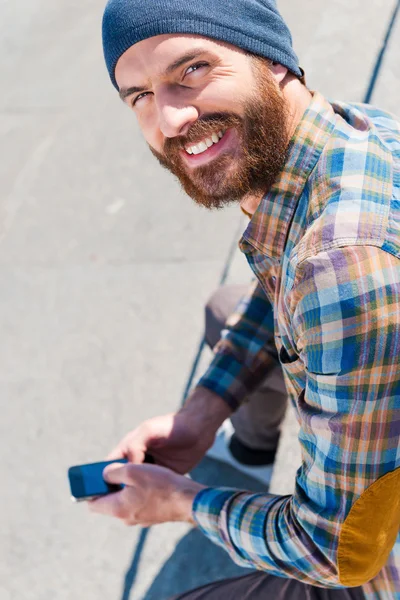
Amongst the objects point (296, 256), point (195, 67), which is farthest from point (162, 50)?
point (296, 256)

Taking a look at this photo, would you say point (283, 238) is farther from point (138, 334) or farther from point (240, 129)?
point (138, 334)

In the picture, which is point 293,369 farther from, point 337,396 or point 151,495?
point 151,495

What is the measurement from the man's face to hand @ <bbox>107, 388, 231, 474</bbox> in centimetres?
73

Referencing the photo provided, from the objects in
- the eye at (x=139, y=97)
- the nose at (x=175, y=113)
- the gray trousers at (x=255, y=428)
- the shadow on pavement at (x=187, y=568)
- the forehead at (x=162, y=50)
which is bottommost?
the shadow on pavement at (x=187, y=568)

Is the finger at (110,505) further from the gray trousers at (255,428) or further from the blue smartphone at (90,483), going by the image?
the gray trousers at (255,428)

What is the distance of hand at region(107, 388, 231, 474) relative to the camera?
7.00 ft

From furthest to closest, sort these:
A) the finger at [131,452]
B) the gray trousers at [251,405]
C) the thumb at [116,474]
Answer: the gray trousers at [251,405] < the finger at [131,452] < the thumb at [116,474]

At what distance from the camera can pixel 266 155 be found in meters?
1.63

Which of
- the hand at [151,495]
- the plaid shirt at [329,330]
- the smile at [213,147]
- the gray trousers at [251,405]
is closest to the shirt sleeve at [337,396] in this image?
the plaid shirt at [329,330]

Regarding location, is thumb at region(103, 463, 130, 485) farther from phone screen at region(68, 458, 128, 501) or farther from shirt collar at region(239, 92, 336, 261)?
shirt collar at region(239, 92, 336, 261)

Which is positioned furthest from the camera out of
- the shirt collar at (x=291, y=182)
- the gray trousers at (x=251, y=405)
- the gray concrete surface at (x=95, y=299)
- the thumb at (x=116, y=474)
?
the gray concrete surface at (x=95, y=299)

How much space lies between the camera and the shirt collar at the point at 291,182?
1.58m

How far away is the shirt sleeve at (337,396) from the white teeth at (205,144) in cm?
46

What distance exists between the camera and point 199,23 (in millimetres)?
1589
